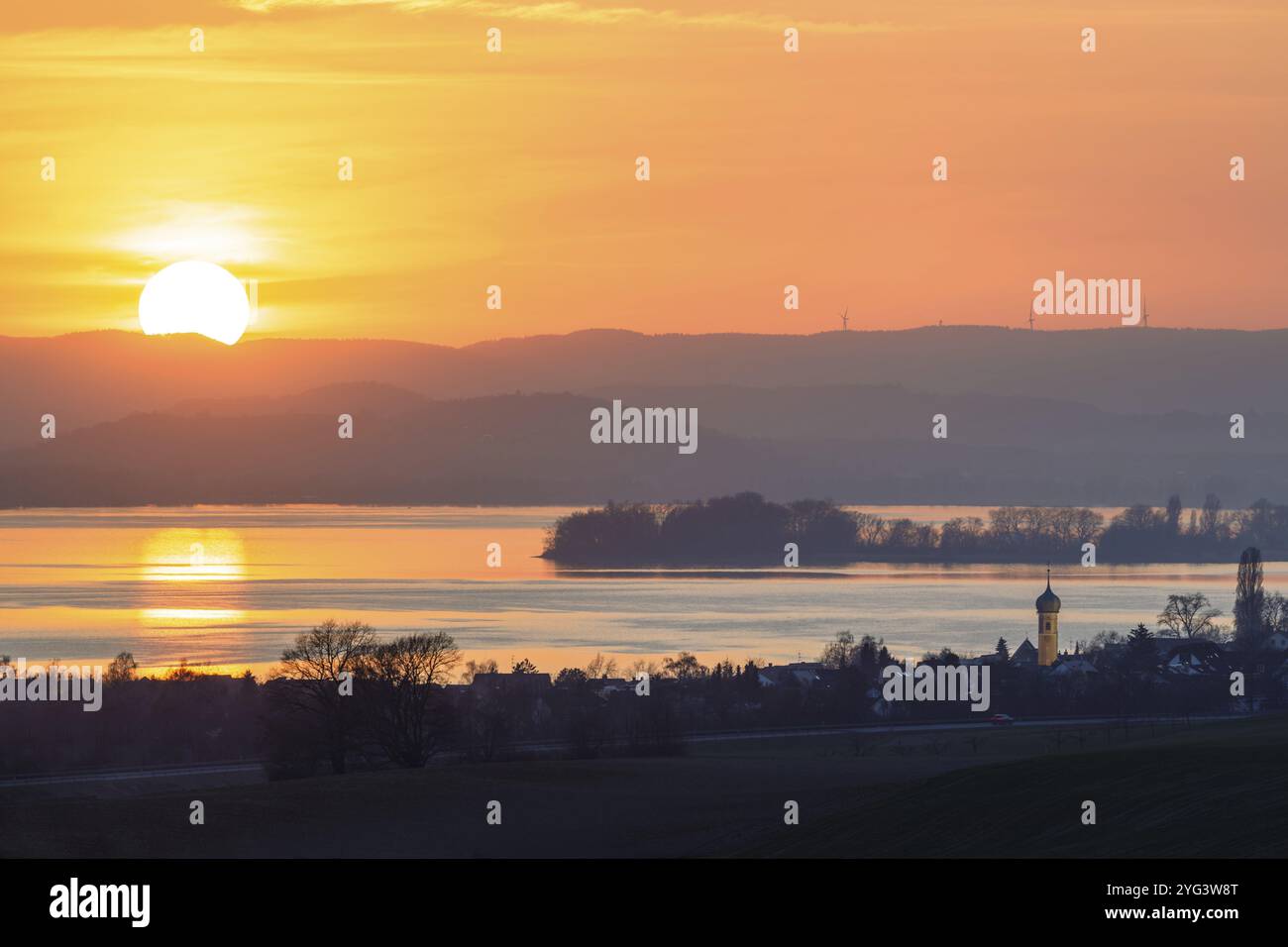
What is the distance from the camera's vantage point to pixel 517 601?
121812 mm

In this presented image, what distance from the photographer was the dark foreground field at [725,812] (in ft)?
96.3

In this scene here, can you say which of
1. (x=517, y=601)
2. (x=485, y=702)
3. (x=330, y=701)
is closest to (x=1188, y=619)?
(x=517, y=601)

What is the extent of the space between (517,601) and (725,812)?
8665 cm

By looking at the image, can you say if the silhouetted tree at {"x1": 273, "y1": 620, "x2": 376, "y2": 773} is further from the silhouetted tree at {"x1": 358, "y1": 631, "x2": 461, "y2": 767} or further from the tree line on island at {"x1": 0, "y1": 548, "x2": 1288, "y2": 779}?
the silhouetted tree at {"x1": 358, "y1": 631, "x2": 461, "y2": 767}

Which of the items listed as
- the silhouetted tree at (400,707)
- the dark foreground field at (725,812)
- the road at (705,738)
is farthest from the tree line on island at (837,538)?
the dark foreground field at (725,812)

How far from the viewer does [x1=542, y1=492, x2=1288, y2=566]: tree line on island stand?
181 meters

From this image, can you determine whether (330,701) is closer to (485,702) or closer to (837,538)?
(485,702)

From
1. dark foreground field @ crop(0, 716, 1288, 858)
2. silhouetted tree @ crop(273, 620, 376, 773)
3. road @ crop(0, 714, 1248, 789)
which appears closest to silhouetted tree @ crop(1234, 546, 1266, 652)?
road @ crop(0, 714, 1248, 789)

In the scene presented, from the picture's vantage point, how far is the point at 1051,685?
249ft

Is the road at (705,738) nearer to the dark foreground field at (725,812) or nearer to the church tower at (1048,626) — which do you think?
the dark foreground field at (725,812)

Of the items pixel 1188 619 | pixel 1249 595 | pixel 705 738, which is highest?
pixel 1249 595
